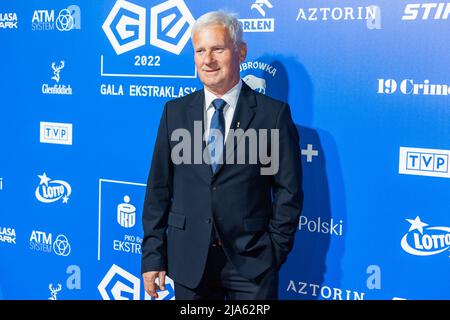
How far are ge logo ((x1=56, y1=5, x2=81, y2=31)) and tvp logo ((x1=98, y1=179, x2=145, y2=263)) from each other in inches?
32.7

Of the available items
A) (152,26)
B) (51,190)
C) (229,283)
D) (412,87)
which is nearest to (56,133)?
(51,190)

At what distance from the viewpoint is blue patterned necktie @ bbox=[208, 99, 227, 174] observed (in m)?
1.80

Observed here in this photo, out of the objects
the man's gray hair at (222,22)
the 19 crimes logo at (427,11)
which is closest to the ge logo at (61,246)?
the man's gray hair at (222,22)

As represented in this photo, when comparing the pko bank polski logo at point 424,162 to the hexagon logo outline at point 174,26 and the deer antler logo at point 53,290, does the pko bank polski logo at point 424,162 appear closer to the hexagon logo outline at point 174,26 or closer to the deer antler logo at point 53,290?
the hexagon logo outline at point 174,26

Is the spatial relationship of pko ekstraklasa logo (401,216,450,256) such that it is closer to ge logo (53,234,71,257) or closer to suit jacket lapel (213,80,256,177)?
suit jacket lapel (213,80,256,177)

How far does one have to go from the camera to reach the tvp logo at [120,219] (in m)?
Result: 2.58

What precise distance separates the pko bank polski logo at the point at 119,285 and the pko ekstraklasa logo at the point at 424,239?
132 centimetres

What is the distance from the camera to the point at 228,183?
5.77ft

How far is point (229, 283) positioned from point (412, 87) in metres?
1.00

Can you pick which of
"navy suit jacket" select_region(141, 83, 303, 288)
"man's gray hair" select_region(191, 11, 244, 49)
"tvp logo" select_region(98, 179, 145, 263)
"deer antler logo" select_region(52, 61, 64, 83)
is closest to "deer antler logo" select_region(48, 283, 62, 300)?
"tvp logo" select_region(98, 179, 145, 263)

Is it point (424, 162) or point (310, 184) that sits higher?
point (424, 162)

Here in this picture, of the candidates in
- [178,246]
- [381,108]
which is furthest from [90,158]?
[381,108]

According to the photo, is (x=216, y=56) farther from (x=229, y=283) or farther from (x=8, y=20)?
(x=8, y=20)

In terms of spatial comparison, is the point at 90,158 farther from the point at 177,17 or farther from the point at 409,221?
the point at 409,221
